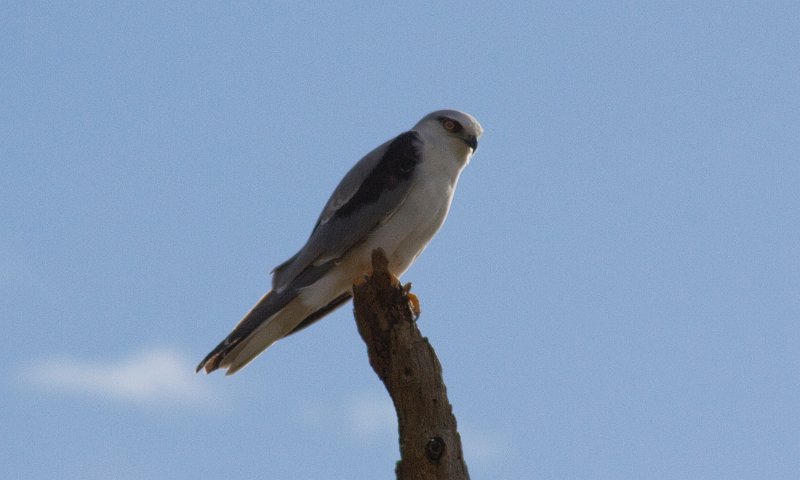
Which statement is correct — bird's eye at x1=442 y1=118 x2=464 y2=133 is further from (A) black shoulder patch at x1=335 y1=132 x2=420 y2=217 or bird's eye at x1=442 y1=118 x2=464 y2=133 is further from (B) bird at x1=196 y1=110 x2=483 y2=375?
(A) black shoulder patch at x1=335 y1=132 x2=420 y2=217

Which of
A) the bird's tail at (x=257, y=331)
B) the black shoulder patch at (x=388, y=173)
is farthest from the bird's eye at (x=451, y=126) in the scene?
the bird's tail at (x=257, y=331)

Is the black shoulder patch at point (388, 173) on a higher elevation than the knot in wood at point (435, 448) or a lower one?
higher

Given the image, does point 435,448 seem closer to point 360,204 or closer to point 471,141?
point 360,204

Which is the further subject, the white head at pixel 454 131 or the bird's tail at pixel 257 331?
the white head at pixel 454 131

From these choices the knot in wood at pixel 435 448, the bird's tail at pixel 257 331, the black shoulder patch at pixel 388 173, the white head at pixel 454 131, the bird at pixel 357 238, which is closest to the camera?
the knot in wood at pixel 435 448


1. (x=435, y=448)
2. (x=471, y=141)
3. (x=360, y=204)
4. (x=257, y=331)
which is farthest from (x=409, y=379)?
(x=471, y=141)

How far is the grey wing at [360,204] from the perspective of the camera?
721cm

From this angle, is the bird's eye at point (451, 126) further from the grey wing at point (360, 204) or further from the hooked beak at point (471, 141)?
the grey wing at point (360, 204)

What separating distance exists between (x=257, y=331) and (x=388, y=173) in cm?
131

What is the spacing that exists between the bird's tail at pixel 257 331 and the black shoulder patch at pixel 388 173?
692 millimetres

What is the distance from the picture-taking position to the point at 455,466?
15.6 feet

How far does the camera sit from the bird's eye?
306 inches

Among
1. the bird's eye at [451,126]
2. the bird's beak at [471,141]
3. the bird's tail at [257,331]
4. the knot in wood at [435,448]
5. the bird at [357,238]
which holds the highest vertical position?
the bird's eye at [451,126]

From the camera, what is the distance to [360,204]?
7.36m
